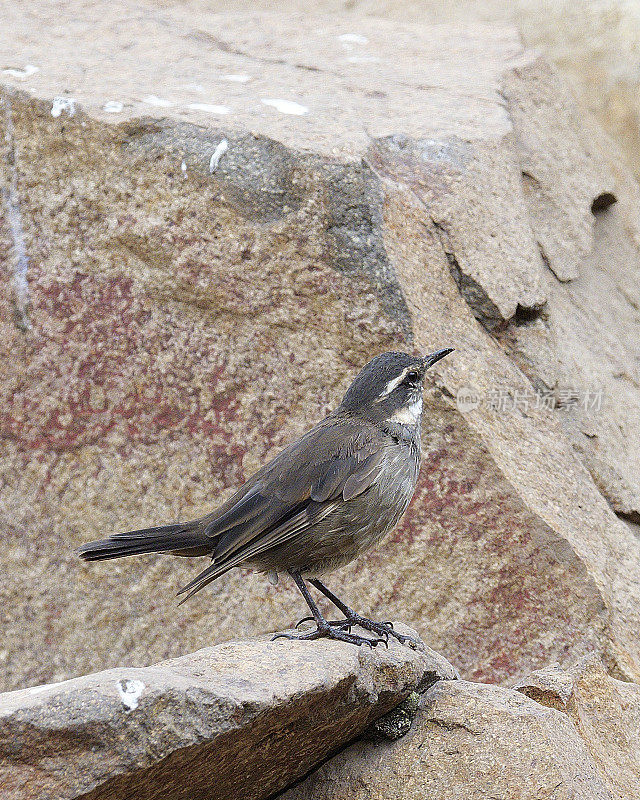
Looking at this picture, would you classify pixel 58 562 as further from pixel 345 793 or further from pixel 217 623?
pixel 345 793

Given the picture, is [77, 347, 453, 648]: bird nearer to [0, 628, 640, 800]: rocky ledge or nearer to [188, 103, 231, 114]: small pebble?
[0, 628, 640, 800]: rocky ledge

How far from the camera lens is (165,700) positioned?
9.60 feet

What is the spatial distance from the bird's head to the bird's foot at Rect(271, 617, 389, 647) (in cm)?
101

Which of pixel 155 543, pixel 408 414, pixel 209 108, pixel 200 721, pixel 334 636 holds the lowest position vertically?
pixel 155 543

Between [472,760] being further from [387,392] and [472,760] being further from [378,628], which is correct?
[387,392]

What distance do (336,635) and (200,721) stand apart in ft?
4.75

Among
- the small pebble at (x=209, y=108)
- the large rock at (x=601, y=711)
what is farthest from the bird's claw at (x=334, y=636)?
the small pebble at (x=209, y=108)

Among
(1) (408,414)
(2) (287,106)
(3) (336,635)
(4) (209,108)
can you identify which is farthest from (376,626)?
(2) (287,106)

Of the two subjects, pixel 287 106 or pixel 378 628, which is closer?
pixel 378 628

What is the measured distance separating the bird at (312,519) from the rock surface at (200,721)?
1.88 feet

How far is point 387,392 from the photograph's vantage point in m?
4.89

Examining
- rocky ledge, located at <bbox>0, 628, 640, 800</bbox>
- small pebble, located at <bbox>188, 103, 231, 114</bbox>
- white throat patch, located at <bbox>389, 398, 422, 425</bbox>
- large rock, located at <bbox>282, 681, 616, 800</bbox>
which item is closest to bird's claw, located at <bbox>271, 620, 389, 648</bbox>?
Answer: rocky ledge, located at <bbox>0, 628, 640, 800</bbox>

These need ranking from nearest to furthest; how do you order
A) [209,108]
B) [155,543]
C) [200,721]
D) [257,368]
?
1. [200,721]
2. [155,543]
3. [257,368]
4. [209,108]

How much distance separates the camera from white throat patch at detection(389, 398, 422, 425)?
4.87 m
